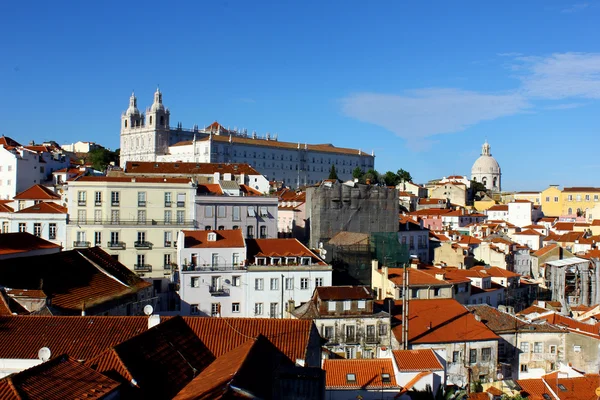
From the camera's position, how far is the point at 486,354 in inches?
1121

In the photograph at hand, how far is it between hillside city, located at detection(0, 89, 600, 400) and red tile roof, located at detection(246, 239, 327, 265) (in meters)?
0.15

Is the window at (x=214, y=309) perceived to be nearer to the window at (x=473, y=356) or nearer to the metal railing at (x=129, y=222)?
the metal railing at (x=129, y=222)

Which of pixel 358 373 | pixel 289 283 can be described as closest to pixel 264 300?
pixel 289 283

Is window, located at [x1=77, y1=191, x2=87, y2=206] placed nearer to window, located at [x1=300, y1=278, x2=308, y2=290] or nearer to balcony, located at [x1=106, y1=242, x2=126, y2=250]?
balcony, located at [x1=106, y1=242, x2=126, y2=250]

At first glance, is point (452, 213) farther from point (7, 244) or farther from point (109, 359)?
point (109, 359)

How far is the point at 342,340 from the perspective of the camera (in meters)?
29.3

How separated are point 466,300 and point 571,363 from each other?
31.4 ft

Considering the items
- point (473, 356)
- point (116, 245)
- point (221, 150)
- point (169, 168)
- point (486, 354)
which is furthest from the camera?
point (221, 150)

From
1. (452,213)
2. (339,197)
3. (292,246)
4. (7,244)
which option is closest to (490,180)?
(452,213)

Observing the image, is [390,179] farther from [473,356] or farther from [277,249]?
[473,356]

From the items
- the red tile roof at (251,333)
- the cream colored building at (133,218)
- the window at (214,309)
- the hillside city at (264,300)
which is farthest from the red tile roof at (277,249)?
the red tile roof at (251,333)

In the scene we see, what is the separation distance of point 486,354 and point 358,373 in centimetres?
946

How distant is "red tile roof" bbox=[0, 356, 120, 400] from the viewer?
10.9 m

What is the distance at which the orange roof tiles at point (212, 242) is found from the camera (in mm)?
35375
